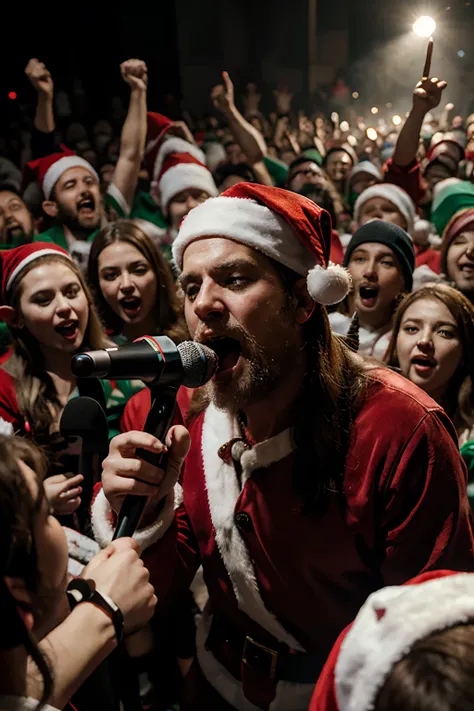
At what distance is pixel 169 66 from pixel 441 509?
9941 millimetres

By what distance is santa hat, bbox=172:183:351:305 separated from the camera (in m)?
1.58

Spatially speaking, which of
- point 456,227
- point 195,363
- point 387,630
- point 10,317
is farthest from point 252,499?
point 456,227

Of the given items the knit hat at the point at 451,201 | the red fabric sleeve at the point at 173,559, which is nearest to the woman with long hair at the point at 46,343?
the red fabric sleeve at the point at 173,559

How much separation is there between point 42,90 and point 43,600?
4.45 meters

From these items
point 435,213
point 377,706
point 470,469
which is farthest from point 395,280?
point 377,706

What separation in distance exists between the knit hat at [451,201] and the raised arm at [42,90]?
10.4 feet

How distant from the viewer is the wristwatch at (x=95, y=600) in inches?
50.6

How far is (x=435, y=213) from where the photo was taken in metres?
4.80

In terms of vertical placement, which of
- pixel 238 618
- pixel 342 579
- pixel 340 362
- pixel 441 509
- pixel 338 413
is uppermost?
pixel 340 362

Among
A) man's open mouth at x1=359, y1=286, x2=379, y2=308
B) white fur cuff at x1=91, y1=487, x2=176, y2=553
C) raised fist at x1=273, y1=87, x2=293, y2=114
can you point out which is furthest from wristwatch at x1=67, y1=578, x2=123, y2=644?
raised fist at x1=273, y1=87, x2=293, y2=114

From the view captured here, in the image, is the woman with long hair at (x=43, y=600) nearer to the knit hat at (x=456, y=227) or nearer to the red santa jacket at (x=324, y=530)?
the red santa jacket at (x=324, y=530)

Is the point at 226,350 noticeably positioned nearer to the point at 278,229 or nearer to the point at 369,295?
the point at 278,229

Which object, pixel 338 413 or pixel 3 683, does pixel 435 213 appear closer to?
pixel 338 413

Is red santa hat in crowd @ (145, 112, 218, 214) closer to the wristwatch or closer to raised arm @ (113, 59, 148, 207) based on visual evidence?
raised arm @ (113, 59, 148, 207)
